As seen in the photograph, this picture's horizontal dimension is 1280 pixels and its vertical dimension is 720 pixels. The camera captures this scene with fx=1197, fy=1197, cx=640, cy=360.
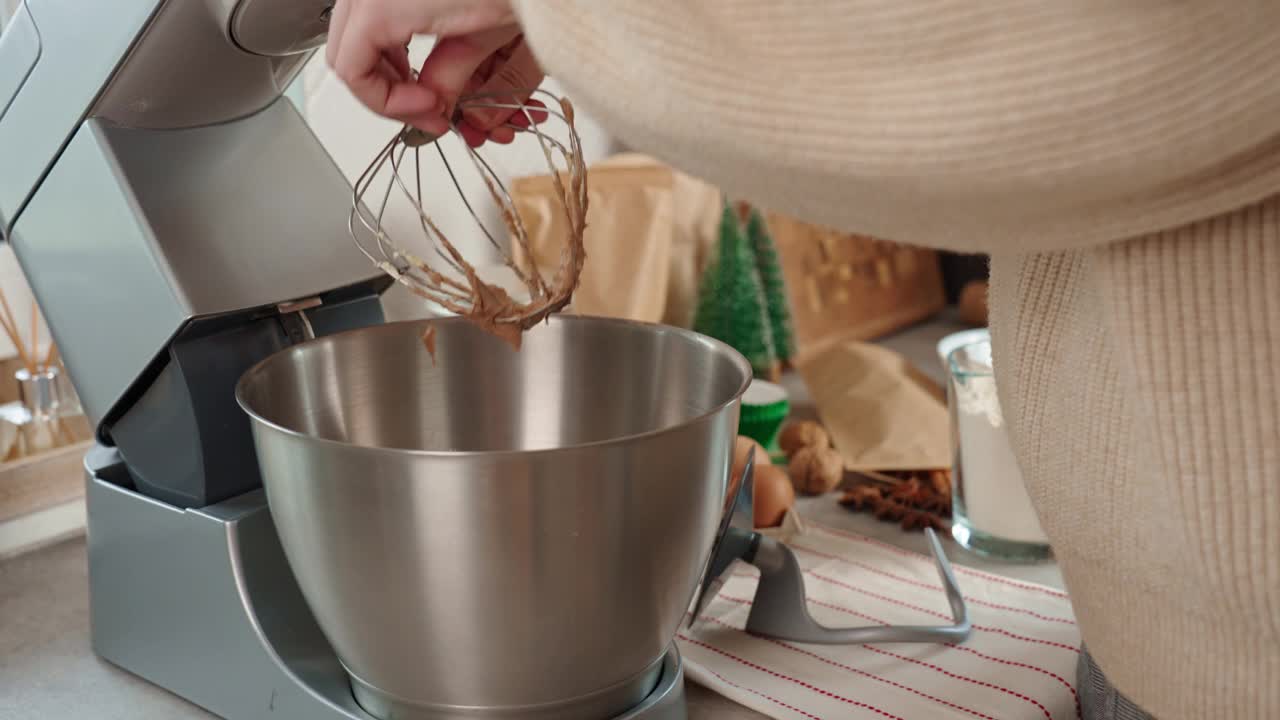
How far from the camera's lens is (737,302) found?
102 cm

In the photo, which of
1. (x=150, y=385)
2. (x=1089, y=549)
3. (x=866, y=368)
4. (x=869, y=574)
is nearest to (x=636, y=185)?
Result: (x=866, y=368)

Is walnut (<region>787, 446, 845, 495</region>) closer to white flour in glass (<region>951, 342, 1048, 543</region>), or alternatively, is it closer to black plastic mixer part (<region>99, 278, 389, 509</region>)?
white flour in glass (<region>951, 342, 1048, 543</region>)

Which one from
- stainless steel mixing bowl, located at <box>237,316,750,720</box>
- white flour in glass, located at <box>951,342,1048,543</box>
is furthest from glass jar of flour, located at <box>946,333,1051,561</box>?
stainless steel mixing bowl, located at <box>237,316,750,720</box>

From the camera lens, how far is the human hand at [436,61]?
1.16ft

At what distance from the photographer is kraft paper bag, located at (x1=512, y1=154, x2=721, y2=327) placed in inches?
38.3

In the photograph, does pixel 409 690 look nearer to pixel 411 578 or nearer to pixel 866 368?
pixel 411 578

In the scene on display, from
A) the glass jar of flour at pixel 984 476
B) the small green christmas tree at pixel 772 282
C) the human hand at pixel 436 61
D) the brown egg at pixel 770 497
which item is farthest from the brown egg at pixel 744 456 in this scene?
the small green christmas tree at pixel 772 282

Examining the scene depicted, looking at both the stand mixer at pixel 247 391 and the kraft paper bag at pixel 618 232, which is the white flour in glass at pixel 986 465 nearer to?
the stand mixer at pixel 247 391

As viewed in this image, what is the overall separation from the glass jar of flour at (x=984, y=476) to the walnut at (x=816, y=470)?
0.10m

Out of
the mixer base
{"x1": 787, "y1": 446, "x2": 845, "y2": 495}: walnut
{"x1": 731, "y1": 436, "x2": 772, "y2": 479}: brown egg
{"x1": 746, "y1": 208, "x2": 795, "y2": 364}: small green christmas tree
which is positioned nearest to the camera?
the mixer base

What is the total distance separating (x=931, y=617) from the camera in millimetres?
631

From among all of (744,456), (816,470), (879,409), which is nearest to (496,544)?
(744,456)

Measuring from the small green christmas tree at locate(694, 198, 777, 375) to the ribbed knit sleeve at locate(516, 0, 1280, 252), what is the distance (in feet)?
2.31

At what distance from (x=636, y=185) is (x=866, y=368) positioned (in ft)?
0.80
